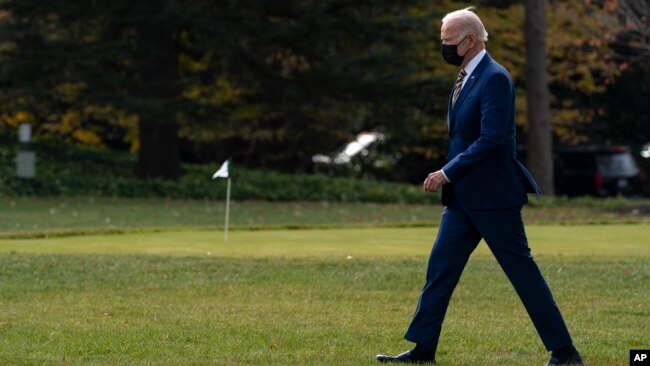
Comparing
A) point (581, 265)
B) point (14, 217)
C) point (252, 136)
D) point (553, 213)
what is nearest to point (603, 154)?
point (252, 136)

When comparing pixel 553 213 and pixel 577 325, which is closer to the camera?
pixel 577 325

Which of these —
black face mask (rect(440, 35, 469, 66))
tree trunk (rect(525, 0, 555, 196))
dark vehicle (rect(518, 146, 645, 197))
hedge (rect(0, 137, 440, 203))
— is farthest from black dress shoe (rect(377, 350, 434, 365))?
dark vehicle (rect(518, 146, 645, 197))

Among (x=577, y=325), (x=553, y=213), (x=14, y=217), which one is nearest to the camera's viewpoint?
(x=577, y=325)

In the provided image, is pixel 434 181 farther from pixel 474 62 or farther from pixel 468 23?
pixel 468 23

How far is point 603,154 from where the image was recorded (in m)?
36.5

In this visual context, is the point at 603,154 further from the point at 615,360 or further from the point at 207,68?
the point at 615,360

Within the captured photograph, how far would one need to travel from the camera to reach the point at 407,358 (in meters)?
7.94

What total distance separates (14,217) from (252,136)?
13.1 metres

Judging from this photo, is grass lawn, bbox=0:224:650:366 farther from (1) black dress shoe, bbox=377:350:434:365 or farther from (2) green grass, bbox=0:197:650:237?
(2) green grass, bbox=0:197:650:237

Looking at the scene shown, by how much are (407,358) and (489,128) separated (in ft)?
4.74

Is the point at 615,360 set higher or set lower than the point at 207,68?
lower

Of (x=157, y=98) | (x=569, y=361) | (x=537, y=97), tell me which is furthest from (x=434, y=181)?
(x=537, y=97)

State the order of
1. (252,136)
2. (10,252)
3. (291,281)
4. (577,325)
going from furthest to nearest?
(252,136) → (10,252) → (291,281) → (577,325)

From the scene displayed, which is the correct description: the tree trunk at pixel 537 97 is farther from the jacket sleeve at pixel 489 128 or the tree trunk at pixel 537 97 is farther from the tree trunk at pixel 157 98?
the jacket sleeve at pixel 489 128
